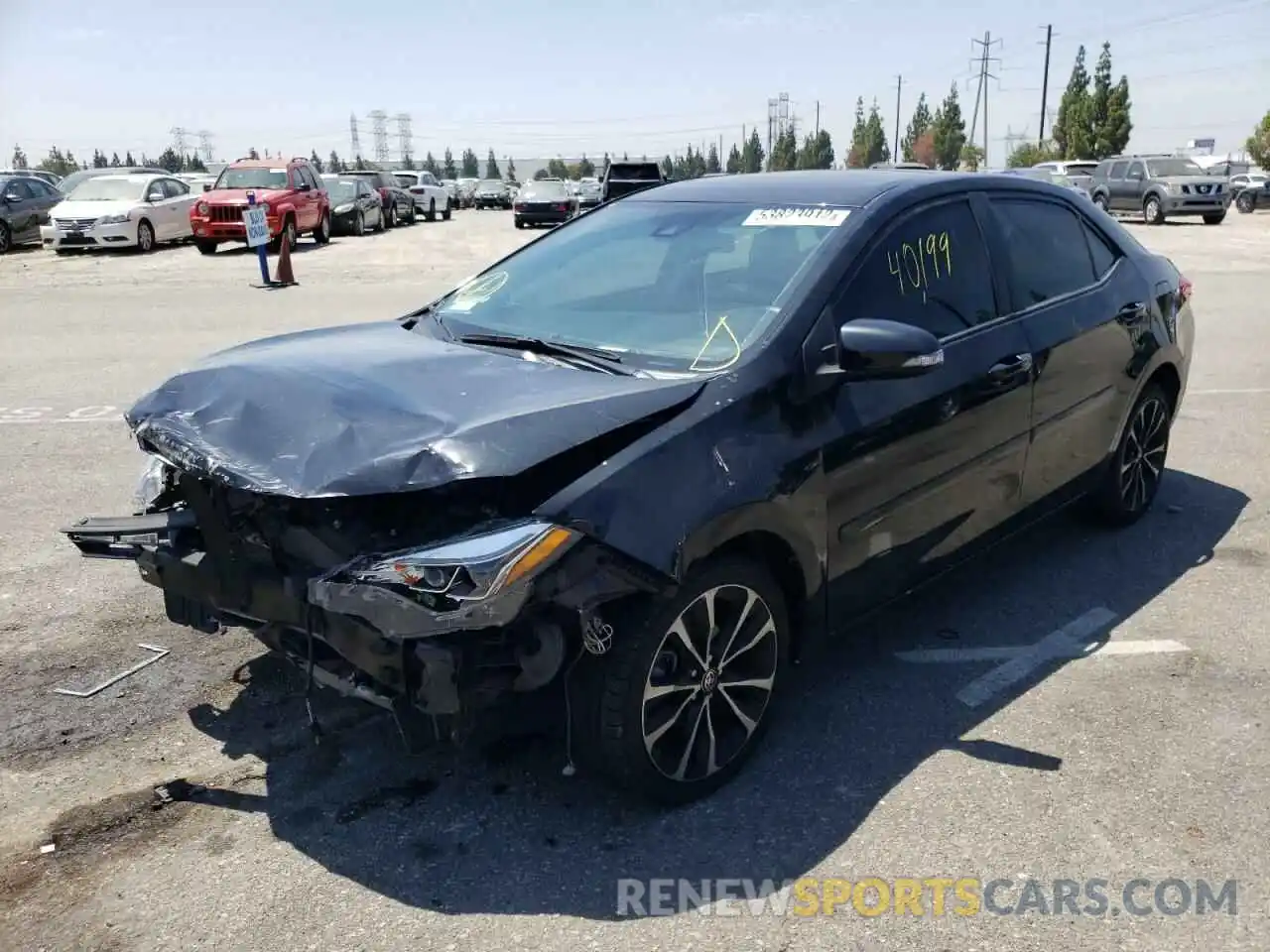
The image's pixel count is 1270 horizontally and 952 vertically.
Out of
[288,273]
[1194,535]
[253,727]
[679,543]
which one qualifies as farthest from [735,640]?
[288,273]

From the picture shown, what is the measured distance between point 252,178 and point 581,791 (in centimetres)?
2342

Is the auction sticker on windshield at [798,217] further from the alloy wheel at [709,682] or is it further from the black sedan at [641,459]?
the alloy wheel at [709,682]

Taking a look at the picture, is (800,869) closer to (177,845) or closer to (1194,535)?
(177,845)

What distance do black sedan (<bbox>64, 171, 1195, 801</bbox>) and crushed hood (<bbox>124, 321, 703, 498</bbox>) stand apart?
11 millimetres

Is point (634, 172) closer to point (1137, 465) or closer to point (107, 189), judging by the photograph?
point (107, 189)

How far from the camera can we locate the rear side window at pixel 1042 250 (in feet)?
14.3

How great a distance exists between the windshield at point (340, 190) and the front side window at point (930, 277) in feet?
87.5

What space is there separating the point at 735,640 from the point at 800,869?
0.66 m

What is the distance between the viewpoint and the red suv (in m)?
22.6

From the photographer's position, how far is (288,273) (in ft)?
56.6

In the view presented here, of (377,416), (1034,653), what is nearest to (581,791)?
(377,416)

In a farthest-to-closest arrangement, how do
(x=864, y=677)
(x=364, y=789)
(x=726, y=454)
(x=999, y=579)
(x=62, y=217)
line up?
(x=62, y=217)
(x=999, y=579)
(x=864, y=677)
(x=364, y=789)
(x=726, y=454)

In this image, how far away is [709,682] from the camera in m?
3.13

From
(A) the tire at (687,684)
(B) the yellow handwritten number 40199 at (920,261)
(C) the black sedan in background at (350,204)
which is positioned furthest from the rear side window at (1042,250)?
(C) the black sedan in background at (350,204)
